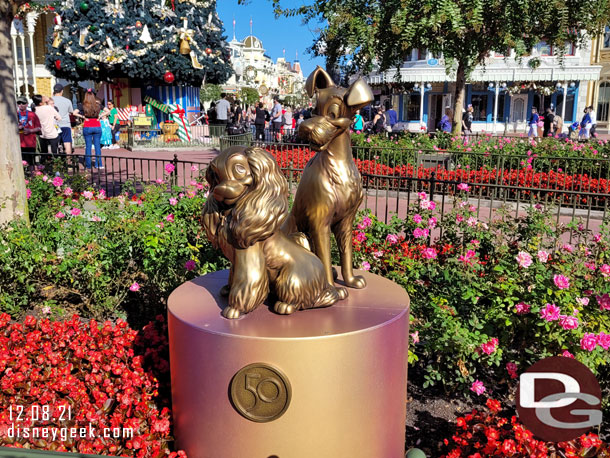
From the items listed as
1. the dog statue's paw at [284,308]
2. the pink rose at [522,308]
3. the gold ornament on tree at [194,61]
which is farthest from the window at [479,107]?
the dog statue's paw at [284,308]

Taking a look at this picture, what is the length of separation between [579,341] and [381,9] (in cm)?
1119

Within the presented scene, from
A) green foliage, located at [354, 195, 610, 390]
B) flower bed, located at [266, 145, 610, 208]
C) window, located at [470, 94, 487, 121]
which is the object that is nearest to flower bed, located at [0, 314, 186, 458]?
green foliage, located at [354, 195, 610, 390]

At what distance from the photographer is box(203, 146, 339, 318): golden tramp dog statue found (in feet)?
8.25

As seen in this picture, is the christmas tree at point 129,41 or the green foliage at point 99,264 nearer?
the green foliage at point 99,264

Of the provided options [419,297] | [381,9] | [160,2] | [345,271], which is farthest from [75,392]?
[160,2]

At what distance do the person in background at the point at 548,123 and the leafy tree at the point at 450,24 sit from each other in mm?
9806

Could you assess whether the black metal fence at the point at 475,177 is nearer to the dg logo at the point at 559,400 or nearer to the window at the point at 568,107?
the dg logo at the point at 559,400

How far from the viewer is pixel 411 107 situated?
3712 cm

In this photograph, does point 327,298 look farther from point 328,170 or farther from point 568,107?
point 568,107

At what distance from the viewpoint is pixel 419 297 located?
172 inches

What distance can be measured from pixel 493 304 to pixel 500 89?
34.8 m

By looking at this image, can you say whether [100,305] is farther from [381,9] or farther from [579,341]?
[381,9]

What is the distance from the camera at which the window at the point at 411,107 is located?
36.8 metres

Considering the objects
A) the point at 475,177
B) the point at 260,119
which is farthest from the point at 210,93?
the point at 475,177
